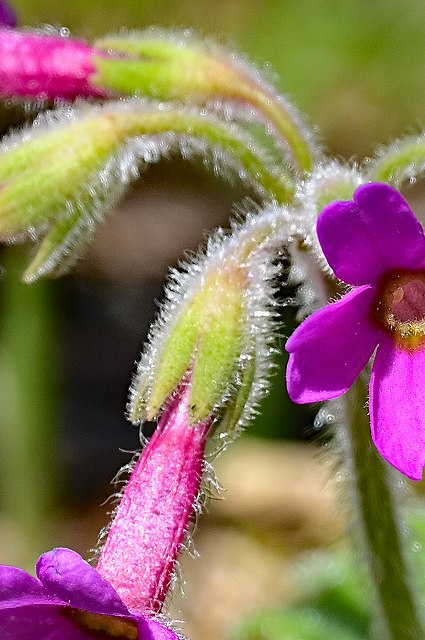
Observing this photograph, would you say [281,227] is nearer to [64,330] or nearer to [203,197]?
[64,330]

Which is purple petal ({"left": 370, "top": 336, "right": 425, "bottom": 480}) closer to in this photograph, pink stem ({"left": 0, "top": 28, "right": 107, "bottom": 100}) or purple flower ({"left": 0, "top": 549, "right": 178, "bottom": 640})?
purple flower ({"left": 0, "top": 549, "right": 178, "bottom": 640})

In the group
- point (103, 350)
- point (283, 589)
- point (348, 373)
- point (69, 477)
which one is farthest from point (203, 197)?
point (348, 373)

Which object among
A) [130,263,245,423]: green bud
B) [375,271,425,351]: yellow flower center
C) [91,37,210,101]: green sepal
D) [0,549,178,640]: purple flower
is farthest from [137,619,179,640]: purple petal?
[91,37,210,101]: green sepal

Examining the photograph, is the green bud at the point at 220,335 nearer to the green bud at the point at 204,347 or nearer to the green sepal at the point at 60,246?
the green bud at the point at 204,347

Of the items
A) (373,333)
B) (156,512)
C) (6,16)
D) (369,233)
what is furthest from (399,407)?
(6,16)

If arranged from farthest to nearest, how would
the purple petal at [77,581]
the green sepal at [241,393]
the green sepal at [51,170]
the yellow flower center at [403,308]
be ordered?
the green sepal at [51,170]
the green sepal at [241,393]
the yellow flower center at [403,308]
the purple petal at [77,581]

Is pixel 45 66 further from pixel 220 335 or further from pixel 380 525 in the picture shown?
pixel 380 525

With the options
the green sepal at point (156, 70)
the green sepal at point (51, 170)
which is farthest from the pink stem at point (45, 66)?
the green sepal at point (51, 170)
